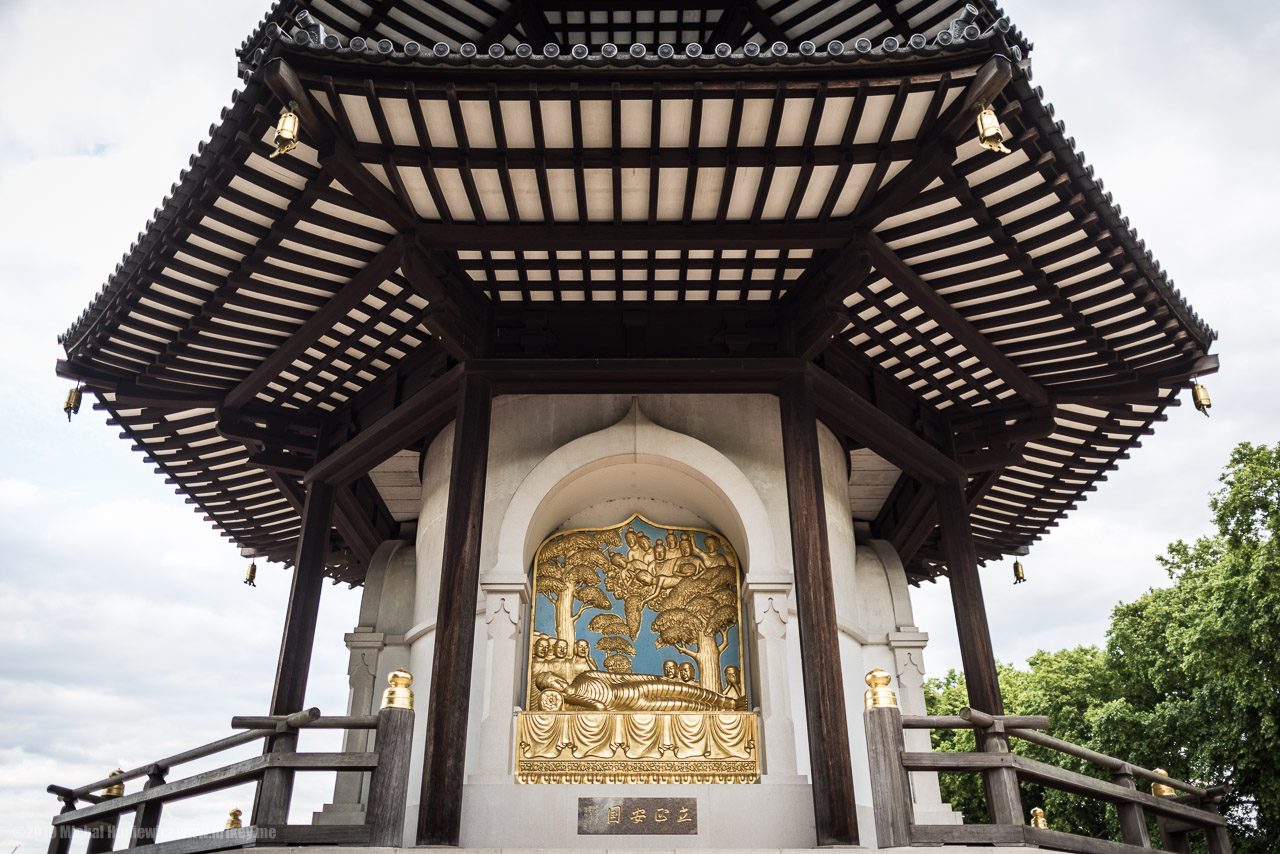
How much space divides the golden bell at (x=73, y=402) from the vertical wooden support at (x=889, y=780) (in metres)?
9.14

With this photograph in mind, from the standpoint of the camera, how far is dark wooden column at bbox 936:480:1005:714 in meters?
11.2

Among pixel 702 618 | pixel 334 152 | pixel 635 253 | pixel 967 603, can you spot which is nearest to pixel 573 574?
pixel 702 618

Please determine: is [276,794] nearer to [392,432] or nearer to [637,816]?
[637,816]

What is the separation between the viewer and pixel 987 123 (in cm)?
763

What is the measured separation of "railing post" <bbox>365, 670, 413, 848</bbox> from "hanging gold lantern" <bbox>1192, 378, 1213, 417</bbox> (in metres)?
8.71

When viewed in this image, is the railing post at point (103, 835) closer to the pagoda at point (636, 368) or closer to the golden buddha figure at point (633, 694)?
the pagoda at point (636, 368)

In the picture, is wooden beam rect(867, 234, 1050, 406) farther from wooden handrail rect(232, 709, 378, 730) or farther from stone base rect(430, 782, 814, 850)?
wooden handrail rect(232, 709, 378, 730)

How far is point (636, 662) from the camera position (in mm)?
10680

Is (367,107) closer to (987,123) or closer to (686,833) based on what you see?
(987,123)

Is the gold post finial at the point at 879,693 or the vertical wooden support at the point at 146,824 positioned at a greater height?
the gold post finial at the point at 879,693

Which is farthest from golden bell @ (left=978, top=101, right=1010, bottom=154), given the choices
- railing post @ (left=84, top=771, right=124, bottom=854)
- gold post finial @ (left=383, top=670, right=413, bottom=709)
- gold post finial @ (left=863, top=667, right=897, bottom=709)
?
railing post @ (left=84, top=771, right=124, bottom=854)

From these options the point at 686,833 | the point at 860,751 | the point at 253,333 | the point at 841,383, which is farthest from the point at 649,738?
the point at 253,333

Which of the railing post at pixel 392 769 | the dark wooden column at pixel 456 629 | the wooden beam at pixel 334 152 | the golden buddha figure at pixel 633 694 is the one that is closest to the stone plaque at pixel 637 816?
the golden buddha figure at pixel 633 694

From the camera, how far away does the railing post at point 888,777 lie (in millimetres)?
7281
